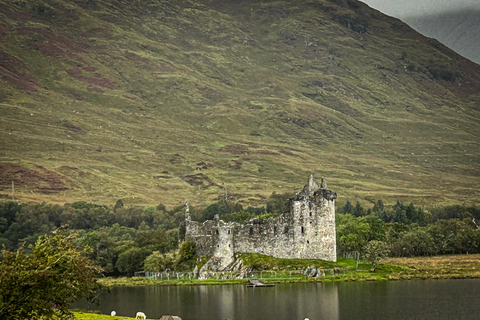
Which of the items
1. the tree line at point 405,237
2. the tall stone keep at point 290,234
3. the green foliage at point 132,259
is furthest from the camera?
the tree line at point 405,237

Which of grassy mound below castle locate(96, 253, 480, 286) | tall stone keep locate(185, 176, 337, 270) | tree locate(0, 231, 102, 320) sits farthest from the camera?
tall stone keep locate(185, 176, 337, 270)

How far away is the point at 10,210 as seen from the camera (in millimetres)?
159375

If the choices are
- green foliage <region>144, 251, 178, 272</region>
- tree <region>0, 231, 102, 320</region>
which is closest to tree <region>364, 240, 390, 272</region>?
green foliage <region>144, 251, 178, 272</region>

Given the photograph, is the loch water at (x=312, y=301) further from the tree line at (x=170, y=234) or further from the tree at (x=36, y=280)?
the tree at (x=36, y=280)

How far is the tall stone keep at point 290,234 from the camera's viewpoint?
85.7 metres

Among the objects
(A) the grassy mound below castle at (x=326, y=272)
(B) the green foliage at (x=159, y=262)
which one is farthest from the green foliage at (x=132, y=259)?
(A) the grassy mound below castle at (x=326, y=272)

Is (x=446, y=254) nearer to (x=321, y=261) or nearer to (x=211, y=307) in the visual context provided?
(x=321, y=261)

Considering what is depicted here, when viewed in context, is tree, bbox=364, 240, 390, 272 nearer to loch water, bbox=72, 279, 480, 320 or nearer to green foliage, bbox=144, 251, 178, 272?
loch water, bbox=72, 279, 480, 320

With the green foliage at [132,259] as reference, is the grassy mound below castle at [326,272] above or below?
below

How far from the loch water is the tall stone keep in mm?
9045

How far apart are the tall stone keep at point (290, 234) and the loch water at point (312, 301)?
29.7 feet

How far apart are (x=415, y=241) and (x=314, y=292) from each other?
47.7 meters

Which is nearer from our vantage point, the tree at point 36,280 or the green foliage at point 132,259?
the tree at point 36,280

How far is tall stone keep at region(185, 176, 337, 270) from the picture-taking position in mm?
85688
